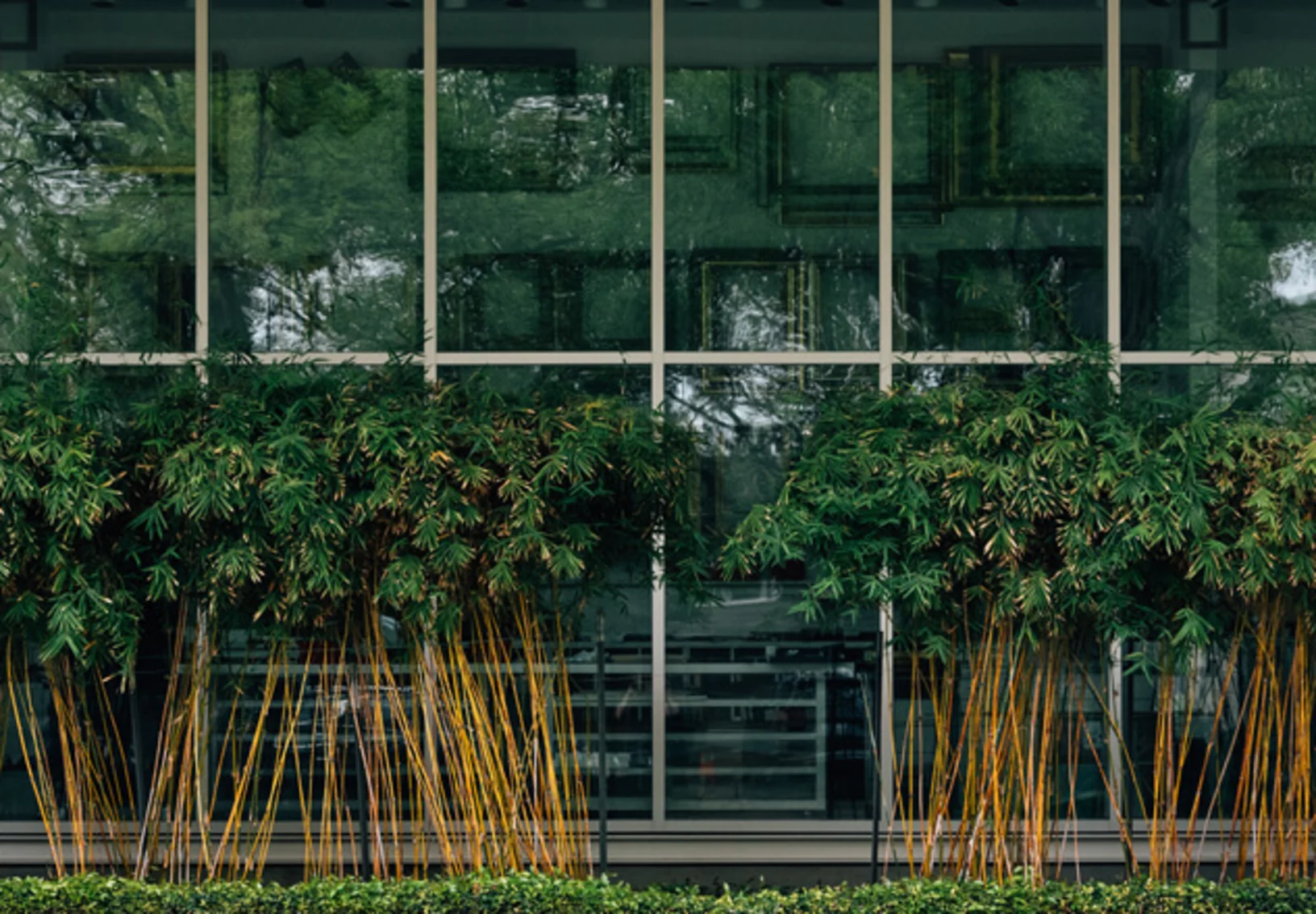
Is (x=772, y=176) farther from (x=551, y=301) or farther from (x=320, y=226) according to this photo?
(x=320, y=226)

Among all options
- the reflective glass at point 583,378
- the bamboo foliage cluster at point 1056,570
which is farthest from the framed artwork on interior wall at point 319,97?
the bamboo foliage cluster at point 1056,570

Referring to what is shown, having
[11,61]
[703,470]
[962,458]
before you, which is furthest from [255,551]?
[11,61]

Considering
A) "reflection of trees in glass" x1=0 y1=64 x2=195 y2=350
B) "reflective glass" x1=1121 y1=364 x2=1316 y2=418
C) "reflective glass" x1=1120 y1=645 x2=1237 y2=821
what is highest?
"reflection of trees in glass" x1=0 y1=64 x2=195 y2=350

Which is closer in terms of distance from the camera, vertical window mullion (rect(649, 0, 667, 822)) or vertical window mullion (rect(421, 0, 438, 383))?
vertical window mullion (rect(649, 0, 667, 822))

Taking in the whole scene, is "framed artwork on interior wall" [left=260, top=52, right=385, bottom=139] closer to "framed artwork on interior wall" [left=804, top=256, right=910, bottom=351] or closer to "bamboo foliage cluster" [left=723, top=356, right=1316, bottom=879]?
"framed artwork on interior wall" [left=804, top=256, right=910, bottom=351]

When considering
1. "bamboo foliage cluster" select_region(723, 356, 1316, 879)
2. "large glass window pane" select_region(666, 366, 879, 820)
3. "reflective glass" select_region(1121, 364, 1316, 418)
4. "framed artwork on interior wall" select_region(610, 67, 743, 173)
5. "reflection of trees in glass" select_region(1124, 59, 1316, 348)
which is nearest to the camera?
"bamboo foliage cluster" select_region(723, 356, 1316, 879)

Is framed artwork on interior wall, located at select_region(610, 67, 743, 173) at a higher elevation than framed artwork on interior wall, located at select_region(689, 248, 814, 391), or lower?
higher

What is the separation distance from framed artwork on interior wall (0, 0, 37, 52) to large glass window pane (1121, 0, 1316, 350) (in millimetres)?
4996

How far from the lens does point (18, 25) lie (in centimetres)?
658

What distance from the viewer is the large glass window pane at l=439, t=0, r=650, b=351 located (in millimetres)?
6457

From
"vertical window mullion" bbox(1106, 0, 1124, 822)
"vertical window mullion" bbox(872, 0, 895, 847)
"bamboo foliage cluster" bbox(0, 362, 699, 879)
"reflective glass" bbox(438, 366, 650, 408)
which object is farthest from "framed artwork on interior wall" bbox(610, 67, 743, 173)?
"vertical window mullion" bbox(1106, 0, 1124, 822)

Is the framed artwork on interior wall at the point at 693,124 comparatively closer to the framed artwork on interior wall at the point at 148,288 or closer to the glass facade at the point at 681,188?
the glass facade at the point at 681,188

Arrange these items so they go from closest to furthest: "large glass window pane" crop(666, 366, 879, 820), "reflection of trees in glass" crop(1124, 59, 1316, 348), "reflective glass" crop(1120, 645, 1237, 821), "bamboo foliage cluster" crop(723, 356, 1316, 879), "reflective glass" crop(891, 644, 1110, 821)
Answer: "bamboo foliage cluster" crop(723, 356, 1316, 879), "reflective glass" crop(891, 644, 1110, 821), "reflective glass" crop(1120, 645, 1237, 821), "large glass window pane" crop(666, 366, 879, 820), "reflection of trees in glass" crop(1124, 59, 1316, 348)

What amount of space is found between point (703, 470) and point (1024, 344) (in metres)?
1.57
